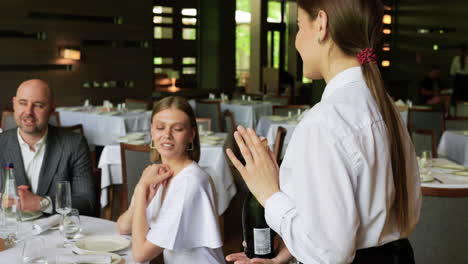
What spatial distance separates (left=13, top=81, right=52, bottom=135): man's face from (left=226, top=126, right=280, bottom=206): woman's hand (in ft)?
6.88

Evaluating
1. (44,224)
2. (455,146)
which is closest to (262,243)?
(44,224)

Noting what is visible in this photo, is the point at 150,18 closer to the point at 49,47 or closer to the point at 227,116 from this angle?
the point at 49,47

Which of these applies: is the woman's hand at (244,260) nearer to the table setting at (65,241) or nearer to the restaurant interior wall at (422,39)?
the table setting at (65,241)

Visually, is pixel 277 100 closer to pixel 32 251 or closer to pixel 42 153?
pixel 42 153

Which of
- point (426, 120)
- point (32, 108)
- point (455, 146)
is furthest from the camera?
point (426, 120)

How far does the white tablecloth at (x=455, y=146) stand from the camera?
679cm

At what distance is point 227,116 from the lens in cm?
853

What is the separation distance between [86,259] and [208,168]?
3468mm

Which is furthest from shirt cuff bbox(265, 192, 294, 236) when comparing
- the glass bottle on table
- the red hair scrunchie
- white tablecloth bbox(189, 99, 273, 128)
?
white tablecloth bbox(189, 99, 273, 128)

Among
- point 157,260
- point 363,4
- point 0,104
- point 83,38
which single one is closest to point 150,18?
point 83,38

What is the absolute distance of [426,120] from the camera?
27.1 ft

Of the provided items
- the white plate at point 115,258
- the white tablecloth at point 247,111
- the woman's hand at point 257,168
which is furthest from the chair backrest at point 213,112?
the woman's hand at point 257,168

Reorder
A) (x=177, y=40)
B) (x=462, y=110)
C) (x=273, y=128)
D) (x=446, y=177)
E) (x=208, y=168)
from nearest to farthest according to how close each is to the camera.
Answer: (x=446, y=177) → (x=208, y=168) → (x=273, y=128) → (x=462, y=110) → (x=177, y=40)

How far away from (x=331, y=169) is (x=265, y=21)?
633 inches
